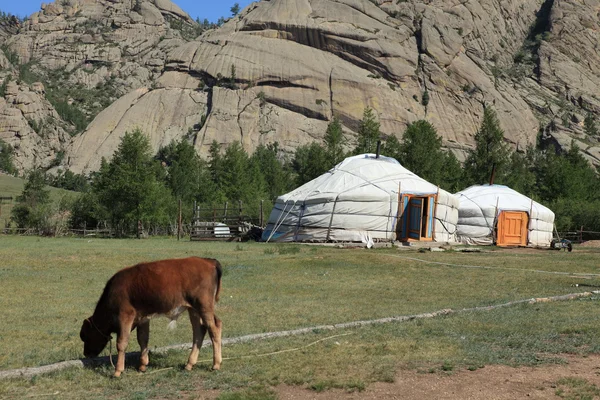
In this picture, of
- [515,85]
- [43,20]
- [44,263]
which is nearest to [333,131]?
[44,263]

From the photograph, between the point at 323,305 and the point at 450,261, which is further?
the point at 450,261

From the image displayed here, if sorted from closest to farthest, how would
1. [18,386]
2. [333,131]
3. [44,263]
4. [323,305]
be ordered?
[18,386] → [323,305] → [44,263] → [333,131]

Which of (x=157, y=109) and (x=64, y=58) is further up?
(x=64, y=58)

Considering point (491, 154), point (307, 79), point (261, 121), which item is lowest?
point (491, 154)

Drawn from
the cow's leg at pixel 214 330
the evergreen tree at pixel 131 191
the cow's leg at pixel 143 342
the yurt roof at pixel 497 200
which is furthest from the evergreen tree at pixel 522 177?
the cow's leg at pixel 143 342

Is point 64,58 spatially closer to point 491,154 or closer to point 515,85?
point 515,85

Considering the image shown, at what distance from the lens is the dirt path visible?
20.4 ft

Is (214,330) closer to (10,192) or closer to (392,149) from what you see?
(392,149)

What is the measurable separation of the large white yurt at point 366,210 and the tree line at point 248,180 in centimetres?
1201

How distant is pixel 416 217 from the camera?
102 feet

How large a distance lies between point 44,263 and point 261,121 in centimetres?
8017

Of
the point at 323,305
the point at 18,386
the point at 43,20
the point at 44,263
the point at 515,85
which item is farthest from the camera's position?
the point at 43,20

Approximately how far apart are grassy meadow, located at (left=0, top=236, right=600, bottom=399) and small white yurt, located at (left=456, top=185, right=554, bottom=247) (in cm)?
1355

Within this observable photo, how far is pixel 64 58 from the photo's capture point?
14450 cm
